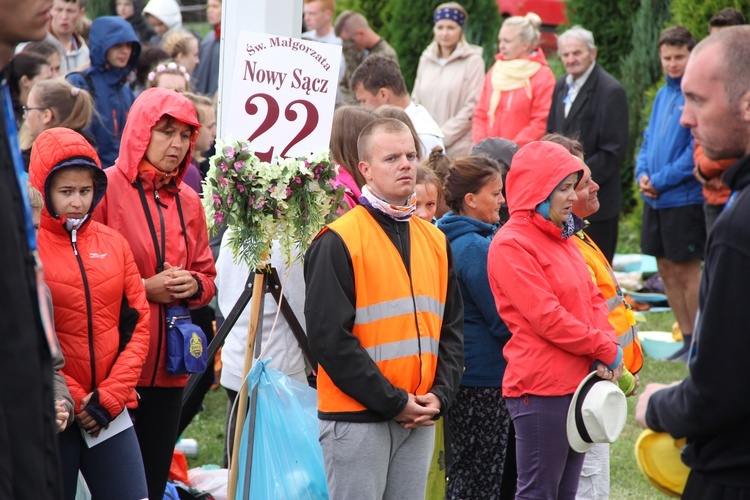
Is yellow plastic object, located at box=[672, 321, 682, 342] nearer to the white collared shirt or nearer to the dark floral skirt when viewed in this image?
the white collared shirt

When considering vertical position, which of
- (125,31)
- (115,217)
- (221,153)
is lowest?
(115,217)

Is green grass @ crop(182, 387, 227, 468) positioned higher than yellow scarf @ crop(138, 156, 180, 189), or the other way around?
yellow scarf @ crop(138, 156, 180, 189)

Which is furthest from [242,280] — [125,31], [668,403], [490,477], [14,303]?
[125,31]

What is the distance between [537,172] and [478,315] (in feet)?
2.90

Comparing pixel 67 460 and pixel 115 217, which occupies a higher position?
pixel 115 217

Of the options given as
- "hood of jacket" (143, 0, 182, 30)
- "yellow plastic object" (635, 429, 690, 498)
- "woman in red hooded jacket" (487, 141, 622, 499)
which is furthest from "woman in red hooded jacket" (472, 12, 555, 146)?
"yellow plastic object" (635, 429, 690, 498)

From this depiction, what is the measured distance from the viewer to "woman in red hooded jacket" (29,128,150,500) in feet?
13.3

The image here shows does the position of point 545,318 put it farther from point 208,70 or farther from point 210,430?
point 208,70

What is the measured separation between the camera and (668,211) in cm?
908

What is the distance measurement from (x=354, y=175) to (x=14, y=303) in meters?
3.41

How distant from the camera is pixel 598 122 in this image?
9.52 m

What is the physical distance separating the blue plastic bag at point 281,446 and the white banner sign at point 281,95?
106cm

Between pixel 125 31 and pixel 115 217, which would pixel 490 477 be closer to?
pixel 115 217

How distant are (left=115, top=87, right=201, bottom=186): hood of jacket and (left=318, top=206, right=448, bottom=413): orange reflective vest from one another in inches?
37.9
